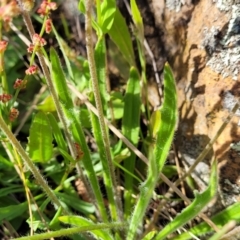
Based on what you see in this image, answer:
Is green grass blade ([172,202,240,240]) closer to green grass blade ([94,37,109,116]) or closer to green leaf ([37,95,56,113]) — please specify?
green grass blade ([94,37,109,116])

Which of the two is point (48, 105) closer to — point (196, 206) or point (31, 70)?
point (31, 70)

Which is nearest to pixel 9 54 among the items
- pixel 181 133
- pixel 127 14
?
pixel 127 14

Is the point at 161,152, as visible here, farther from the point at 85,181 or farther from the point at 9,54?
the point at 9,54

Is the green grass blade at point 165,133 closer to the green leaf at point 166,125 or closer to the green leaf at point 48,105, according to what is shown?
the green leaf at point 166,125

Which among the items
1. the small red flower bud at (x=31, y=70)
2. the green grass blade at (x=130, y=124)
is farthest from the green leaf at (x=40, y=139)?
the green grass blade at (x=130, y=124)

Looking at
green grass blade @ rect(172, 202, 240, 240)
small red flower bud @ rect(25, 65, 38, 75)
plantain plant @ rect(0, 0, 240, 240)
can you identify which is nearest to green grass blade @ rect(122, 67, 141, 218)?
plantain plant @ rect(0, 0, 240, 240)

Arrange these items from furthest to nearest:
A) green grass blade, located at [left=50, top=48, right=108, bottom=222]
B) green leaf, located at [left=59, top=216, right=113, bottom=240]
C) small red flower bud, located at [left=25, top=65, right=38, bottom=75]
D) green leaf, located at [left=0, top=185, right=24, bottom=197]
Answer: green leaf, located at [left=0, top=185, right=24, bottom=197], green grass blade, located at [left=50, top=48, right=108, bottom=222], green leaf, located at [left=59, top=216, right=113, bottom=240], small red flower bud, located at [left=25, top=65, right=38, bottom=75]

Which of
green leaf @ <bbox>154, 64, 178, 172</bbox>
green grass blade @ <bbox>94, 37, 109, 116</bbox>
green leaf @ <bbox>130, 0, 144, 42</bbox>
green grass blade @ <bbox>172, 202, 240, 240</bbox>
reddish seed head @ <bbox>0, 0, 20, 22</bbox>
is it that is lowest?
green grass blade @ <bbox>172, 202, 240, 240</bbox>
